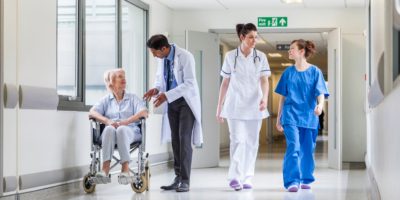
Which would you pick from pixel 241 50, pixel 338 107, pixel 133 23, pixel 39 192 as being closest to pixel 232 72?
pixel 241 50

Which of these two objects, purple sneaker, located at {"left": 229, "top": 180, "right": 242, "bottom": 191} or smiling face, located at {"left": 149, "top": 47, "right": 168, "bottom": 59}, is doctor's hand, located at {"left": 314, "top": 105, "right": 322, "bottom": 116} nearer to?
purple sneaker, located at {"left": 229, "top": 180, "right": 242, "bottom": 191}

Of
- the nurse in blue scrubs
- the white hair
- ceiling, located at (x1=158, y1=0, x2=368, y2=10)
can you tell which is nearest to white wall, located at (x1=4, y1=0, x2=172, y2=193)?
the white hair

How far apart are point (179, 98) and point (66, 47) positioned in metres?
1.35

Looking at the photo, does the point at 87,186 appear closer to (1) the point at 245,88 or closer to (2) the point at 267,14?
(1) the point at 245,88

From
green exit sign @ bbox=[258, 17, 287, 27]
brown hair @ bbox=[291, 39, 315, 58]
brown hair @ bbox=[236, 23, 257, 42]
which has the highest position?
green exit sign @ bbox=[258, 17, 287, 27]

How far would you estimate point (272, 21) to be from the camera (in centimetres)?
731

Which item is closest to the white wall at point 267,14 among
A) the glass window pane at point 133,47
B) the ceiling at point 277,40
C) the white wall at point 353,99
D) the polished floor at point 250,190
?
the white wall at point 353,99

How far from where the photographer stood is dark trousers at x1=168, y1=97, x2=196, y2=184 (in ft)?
13.7

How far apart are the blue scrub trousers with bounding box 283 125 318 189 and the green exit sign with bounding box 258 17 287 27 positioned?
3263 millimetres

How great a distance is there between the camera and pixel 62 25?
15.3 ft

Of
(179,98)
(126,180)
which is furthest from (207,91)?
(126,180)

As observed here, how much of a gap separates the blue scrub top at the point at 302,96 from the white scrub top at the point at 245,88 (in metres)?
0.24

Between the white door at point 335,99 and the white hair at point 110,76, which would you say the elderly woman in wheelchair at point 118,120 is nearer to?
the white hair at point 110,76

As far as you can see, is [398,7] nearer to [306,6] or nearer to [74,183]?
[74,183]
